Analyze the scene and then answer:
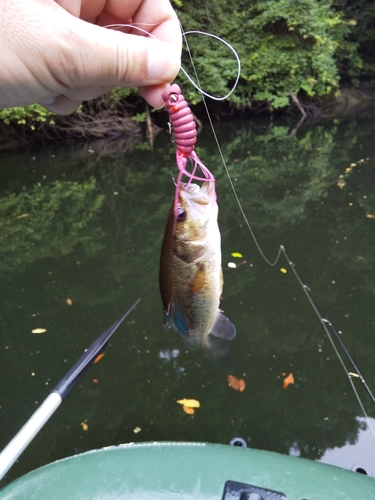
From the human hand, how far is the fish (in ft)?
1.27

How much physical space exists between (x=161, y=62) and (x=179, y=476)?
1.69 meters

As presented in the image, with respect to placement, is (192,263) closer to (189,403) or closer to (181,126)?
(181,126)

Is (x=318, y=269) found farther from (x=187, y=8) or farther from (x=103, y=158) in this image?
(x=187, y=8)

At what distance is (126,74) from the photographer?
136 cm

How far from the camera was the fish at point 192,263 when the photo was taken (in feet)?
4.32

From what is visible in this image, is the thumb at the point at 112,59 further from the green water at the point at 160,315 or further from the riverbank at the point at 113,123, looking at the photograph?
the riverbank at the point at 113,123

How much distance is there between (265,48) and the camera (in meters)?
13.2

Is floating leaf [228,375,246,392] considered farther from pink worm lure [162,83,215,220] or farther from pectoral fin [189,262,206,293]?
pink worm lure [162,83,215,220]

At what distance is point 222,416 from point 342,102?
52.6ft

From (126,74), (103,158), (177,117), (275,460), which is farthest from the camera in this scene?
(103,158)

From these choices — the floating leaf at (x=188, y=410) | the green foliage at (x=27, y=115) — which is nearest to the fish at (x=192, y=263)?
the floating leaf at (x=188, y=410)

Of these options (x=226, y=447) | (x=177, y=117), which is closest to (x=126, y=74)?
(x=177, y=117)

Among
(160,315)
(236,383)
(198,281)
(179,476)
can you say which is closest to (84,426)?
(236,383)

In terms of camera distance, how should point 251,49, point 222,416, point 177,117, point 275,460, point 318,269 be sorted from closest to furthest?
1. point 177,117
2. point 275,460
3. point 222,416
4. point 318,269
5. point 251,49
